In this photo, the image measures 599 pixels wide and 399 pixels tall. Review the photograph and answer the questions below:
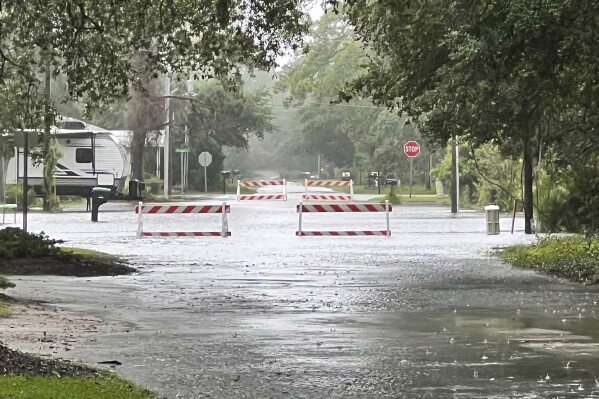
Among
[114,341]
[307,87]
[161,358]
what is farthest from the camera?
[307,87]

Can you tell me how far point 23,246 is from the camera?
22.9 meters

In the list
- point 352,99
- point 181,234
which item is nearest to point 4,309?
point 181,234

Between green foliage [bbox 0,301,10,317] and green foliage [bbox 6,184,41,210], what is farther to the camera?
green foliage [bbox 6,184,41,210]

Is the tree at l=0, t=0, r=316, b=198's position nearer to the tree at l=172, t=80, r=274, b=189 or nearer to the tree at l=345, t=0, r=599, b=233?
the tree at l=345, t=0, r=599, b=233

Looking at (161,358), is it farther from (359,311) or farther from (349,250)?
(349,250)

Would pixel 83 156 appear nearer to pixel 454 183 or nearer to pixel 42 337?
pixel 454 183

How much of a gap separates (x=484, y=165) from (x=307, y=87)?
39891 millimetres

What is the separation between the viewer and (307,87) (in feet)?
298

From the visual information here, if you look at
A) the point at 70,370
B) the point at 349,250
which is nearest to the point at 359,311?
the point at 70,370

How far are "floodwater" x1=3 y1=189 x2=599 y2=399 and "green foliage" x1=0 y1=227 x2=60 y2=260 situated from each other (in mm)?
1707

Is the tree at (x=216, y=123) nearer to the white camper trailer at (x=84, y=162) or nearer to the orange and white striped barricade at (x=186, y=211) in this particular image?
the white camper trailer at (x=84, y=162)

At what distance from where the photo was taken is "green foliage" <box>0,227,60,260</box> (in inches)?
885

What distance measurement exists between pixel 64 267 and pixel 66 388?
43.3 ft

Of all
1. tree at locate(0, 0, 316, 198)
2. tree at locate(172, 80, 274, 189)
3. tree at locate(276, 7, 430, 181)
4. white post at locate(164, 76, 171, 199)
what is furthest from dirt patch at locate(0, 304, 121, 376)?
tree at locate(172, 80, 274, 189)
